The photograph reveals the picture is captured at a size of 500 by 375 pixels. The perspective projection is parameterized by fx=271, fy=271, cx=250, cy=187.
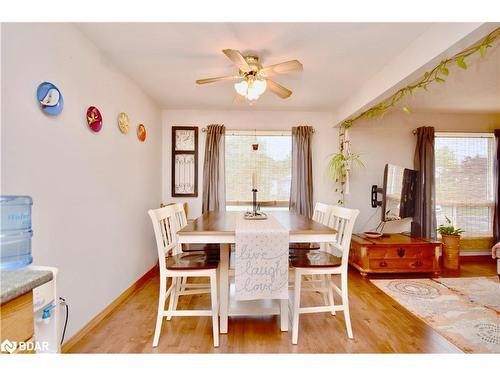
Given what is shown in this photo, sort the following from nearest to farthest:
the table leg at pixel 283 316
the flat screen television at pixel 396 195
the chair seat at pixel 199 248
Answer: the table leg at pixel 283 316 → the chair seat at pixel 199 248 → the flat screen television at pixel 396 195

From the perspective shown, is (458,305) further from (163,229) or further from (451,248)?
(163,229)

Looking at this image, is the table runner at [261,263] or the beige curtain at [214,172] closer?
the table runner at [261,263]

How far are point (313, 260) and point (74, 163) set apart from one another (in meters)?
1.90

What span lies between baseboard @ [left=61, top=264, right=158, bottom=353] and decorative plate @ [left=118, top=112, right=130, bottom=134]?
1624 millimetres

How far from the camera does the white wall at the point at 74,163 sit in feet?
4.82

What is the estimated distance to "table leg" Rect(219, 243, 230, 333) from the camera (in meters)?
2.03

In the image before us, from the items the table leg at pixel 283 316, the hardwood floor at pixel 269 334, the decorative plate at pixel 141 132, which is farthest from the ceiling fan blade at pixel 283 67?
the hardwood floor at pixel 269 334

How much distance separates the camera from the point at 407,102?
361 cm

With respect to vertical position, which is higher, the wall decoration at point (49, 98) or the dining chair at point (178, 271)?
the wall decoration at point (49, 98)

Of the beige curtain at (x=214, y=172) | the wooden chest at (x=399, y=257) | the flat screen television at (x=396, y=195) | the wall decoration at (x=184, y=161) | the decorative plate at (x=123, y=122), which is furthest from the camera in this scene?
the wall decoration at (x=184, y=161)

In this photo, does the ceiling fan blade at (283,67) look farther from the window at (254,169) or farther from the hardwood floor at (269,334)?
the hardwood floor at (269,334)

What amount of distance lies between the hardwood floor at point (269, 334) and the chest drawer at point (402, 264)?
2.56 ft

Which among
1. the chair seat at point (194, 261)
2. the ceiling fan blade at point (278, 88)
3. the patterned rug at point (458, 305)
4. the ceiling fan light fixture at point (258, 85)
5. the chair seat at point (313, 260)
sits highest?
the ceiling fan blade at point (278, 88)
